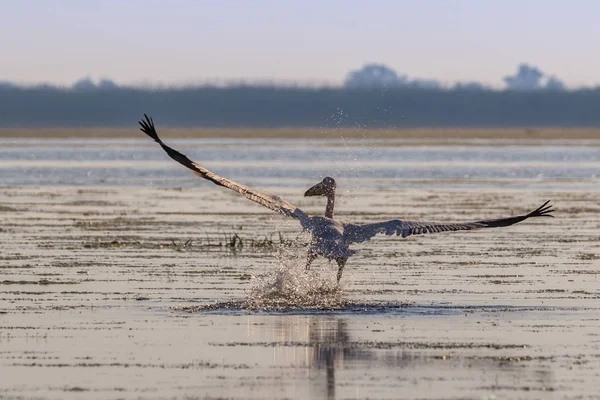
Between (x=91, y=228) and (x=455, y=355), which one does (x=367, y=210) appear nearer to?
(x=91, y=228)

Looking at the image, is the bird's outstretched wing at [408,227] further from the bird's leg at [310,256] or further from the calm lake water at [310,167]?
the calm lake water at [310,167]

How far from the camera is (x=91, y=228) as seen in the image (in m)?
21.7

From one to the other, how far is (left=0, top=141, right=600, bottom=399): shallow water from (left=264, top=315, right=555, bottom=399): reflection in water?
0.02 metres

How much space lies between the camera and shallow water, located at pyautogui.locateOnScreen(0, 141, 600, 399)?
366 inches

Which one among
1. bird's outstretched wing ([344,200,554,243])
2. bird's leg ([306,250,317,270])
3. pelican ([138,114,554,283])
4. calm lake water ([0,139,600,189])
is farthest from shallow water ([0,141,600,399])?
calm lake water ([0,139,600,189])

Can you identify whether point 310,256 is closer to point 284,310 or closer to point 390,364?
point 284,310

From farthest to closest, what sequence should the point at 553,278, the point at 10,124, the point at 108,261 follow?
the point at 10,124
the point at 108,261
the point at 553,278

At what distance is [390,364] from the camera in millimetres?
9883

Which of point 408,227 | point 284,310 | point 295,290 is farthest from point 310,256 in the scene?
point 284,310

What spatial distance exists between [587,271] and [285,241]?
15.7ft

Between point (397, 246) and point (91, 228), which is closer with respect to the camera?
point (397, 246)

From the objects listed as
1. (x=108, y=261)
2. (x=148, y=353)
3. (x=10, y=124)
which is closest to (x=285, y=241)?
(x=108, y=261)

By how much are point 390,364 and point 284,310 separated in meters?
3.19

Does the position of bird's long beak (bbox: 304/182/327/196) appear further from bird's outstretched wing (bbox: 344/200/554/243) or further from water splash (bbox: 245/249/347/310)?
bird's outstretched wing (bbox: 344/200/554/243)
